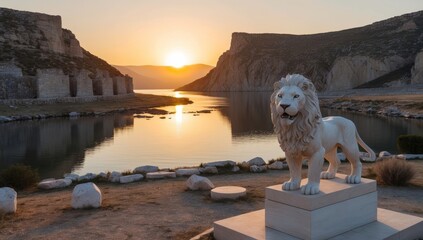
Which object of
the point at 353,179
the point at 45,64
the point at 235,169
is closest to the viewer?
the point at 353,179

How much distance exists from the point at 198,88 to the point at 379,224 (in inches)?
7264

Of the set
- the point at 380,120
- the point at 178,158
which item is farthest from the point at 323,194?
the point at 380,120

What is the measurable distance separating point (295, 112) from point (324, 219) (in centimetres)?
162

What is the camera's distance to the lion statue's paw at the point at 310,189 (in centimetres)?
605

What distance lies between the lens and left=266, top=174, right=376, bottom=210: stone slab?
593cm

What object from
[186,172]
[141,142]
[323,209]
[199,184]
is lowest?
[141,142]

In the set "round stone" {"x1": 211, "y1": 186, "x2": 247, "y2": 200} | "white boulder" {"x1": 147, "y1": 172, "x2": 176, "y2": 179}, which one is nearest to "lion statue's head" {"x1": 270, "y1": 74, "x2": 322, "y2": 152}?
"round stone" {"x1": 211, "y1": 186, "x2": 247, "y2": 200}

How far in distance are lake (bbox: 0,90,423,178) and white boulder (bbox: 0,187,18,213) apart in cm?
833

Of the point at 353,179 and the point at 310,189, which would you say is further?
the point at 353,179

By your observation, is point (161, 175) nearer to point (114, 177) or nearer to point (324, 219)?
point (114, 177)

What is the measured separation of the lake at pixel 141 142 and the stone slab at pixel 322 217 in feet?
39.7

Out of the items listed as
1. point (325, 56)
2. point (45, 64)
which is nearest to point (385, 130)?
point (45, 64)

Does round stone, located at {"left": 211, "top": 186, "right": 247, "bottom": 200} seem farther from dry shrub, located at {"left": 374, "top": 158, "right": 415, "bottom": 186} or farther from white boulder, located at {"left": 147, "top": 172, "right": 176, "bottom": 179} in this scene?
dry shrub, located at {"left": 374, "top": 158, "right": 415, "bottom": 186}

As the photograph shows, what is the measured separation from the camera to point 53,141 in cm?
2728
